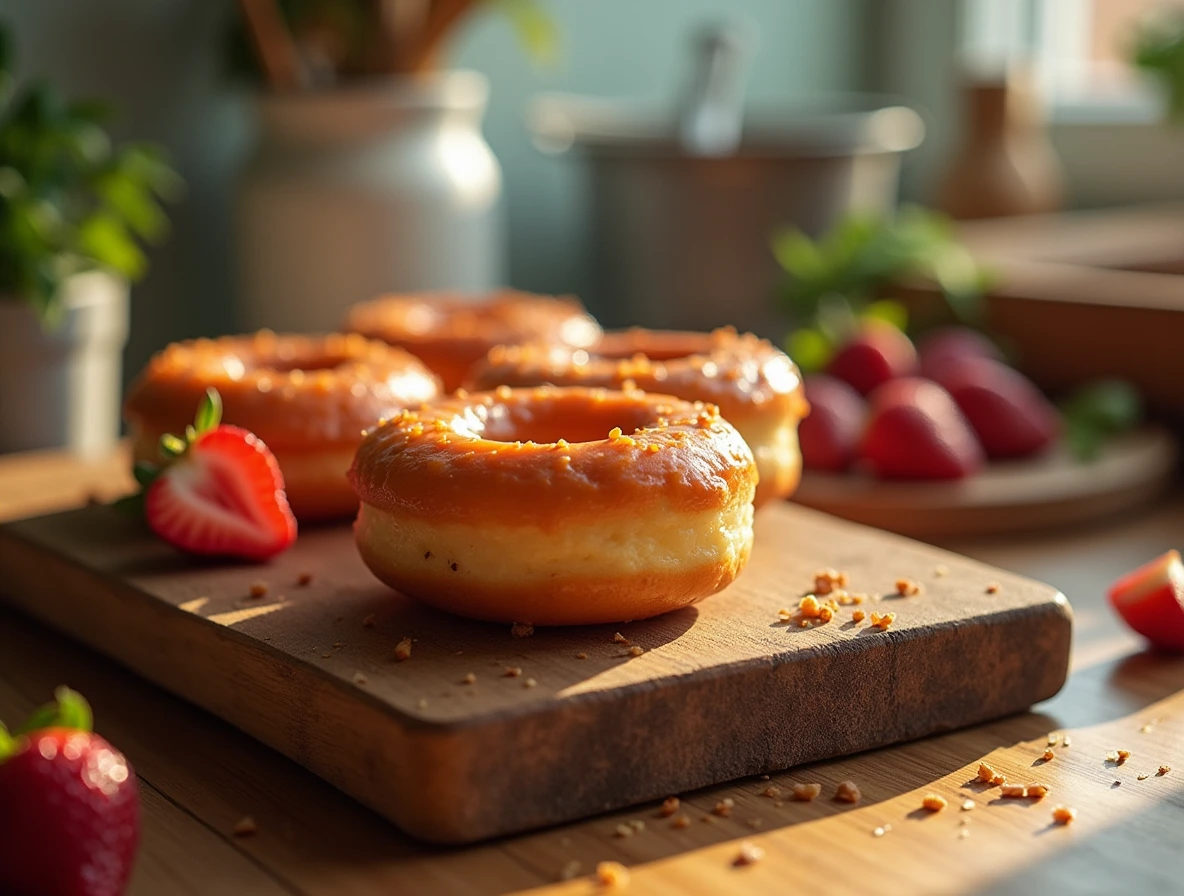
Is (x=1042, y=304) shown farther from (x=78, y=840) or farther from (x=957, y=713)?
(x=78, y=840)

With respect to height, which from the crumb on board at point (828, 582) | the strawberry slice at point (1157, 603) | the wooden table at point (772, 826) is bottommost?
the wooden table at point (772, 826)

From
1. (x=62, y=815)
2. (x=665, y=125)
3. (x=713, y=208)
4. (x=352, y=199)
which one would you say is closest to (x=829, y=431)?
(x=713, y=208)

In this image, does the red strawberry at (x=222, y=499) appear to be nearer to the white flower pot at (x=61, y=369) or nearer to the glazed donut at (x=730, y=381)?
the glazed donut at (x=730, y=381)

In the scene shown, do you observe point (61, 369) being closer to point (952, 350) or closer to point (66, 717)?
point (952, 350)

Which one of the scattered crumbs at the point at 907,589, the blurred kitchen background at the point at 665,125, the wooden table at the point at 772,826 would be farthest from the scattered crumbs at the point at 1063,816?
the blurred kitchen background at the point at 665,125

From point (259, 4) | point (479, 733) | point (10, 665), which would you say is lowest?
point (10, 665)

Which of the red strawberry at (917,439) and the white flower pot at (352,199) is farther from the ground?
the white flower pot at (352,199)

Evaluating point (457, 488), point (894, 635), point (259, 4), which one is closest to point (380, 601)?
point (457, 488)

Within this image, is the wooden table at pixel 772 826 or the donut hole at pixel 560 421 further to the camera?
the donut hole at pixel 560 421
